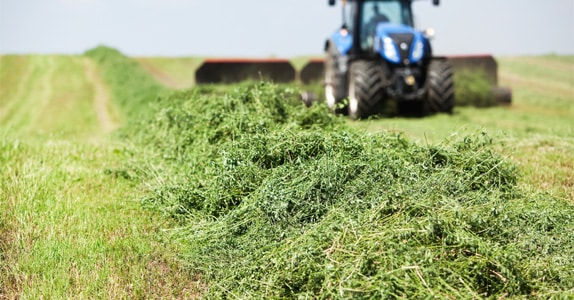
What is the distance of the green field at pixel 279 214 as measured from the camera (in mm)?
3322

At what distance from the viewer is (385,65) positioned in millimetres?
12203

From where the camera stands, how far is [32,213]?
5055 millimetres

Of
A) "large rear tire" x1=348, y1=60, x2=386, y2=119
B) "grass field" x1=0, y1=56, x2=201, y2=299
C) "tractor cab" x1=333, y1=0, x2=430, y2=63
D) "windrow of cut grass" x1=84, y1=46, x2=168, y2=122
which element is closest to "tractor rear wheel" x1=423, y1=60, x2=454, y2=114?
"tractor cab" x1=333, y1=0, x2=430, y2=63

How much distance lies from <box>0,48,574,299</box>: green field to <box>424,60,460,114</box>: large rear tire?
16.9 ft

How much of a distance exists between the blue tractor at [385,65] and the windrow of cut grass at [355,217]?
19.9ft

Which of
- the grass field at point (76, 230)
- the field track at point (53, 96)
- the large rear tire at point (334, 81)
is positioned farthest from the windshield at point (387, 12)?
the grass field at point (76, 230)

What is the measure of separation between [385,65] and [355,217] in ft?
28.8

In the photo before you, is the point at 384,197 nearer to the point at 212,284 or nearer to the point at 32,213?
the point at 212,284

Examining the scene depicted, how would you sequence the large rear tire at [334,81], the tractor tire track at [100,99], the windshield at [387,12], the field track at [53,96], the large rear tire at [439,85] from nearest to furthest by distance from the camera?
the large rear tire at [439,85]
the windshield at [387,12]
the large rear tire at [334,81]
the tractor tire track at [100,99]
the field track at [53,96]

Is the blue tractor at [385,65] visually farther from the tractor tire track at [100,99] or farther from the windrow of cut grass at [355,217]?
the windrow of cut grass at [355,217]

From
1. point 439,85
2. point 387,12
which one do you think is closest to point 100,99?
point 387,12

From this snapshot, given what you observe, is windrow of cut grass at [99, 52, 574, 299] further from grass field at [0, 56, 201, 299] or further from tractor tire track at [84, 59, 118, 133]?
tractor tire track at [84, 59, 118, 133]

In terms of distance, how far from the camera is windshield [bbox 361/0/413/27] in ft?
42.9

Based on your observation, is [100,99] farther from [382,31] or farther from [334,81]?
[382,31]
